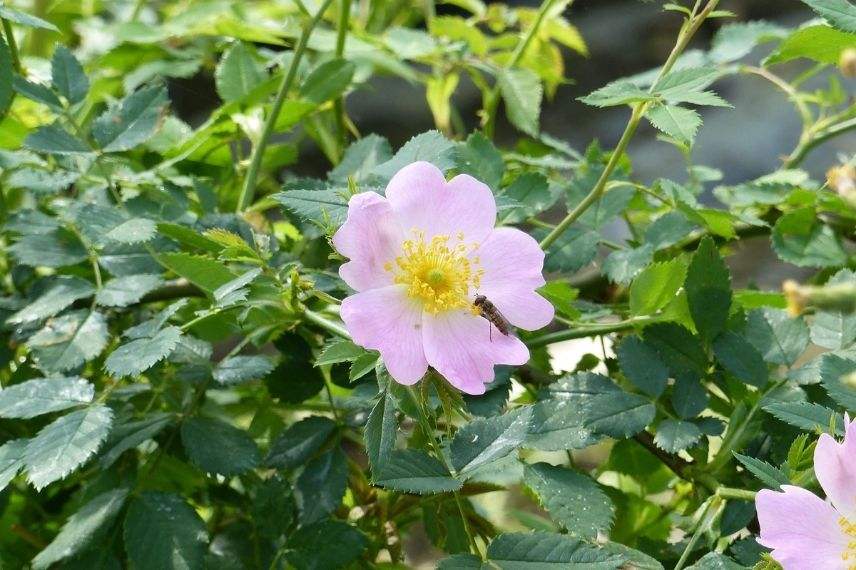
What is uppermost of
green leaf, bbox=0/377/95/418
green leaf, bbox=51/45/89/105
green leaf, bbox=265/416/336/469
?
green leaf, bbox=51/45/89/105

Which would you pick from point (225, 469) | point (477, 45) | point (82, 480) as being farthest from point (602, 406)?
point (477, 45)

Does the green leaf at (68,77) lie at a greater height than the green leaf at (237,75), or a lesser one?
greater

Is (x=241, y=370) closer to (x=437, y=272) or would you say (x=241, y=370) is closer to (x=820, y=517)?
(x=437, y=272)

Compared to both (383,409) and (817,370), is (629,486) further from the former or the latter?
(383,409)

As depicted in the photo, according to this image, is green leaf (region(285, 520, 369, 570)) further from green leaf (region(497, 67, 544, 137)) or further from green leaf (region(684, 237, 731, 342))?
green leaf (region(497, 67, 544, 137))

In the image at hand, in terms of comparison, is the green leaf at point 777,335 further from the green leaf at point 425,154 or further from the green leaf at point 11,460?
the green leaf at point 11,460

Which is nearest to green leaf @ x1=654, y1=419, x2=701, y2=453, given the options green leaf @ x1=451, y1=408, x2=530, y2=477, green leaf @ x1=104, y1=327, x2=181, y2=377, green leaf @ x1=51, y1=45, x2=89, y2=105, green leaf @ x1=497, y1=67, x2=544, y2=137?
green leaf @ x1=451, y1=408, x2=530, y2=477

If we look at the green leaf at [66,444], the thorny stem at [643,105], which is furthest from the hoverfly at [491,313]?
the green leaf at [66,444]

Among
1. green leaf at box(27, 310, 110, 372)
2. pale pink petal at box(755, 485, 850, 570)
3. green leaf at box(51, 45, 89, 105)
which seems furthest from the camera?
green leaf at box(51, 45, 89, 105)
